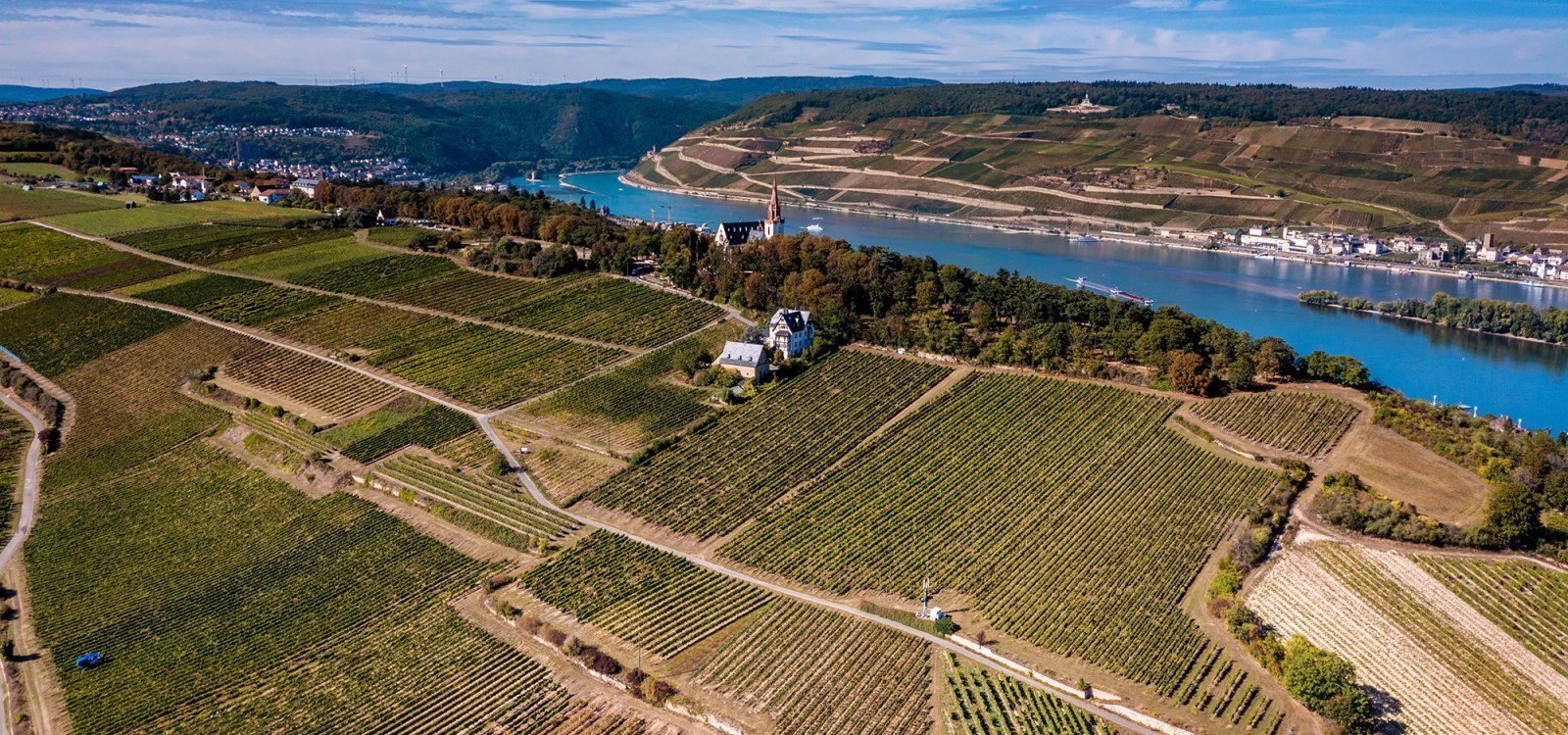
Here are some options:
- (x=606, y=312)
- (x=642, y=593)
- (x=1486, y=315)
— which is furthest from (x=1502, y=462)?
(x=606, y=312)

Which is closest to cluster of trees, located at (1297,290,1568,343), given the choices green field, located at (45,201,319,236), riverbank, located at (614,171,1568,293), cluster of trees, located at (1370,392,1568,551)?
riverbank, located at (614,171,1568,293)

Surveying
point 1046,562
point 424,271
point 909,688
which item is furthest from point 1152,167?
point 909,688

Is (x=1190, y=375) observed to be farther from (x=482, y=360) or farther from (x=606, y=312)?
(x=482, y=360)

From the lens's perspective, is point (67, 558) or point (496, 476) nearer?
point (67, 558)

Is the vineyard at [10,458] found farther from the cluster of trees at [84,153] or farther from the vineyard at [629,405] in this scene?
the cluster of trees at [84,153]

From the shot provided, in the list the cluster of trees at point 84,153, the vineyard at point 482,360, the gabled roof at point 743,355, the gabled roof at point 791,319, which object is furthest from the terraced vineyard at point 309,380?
the cluster of trees at point 84,153

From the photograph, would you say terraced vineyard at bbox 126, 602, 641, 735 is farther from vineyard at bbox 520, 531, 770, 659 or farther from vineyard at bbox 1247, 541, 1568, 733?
vineyard at bbox 1247, 541, 1568, 733

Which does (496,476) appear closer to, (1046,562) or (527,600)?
(527,600)
